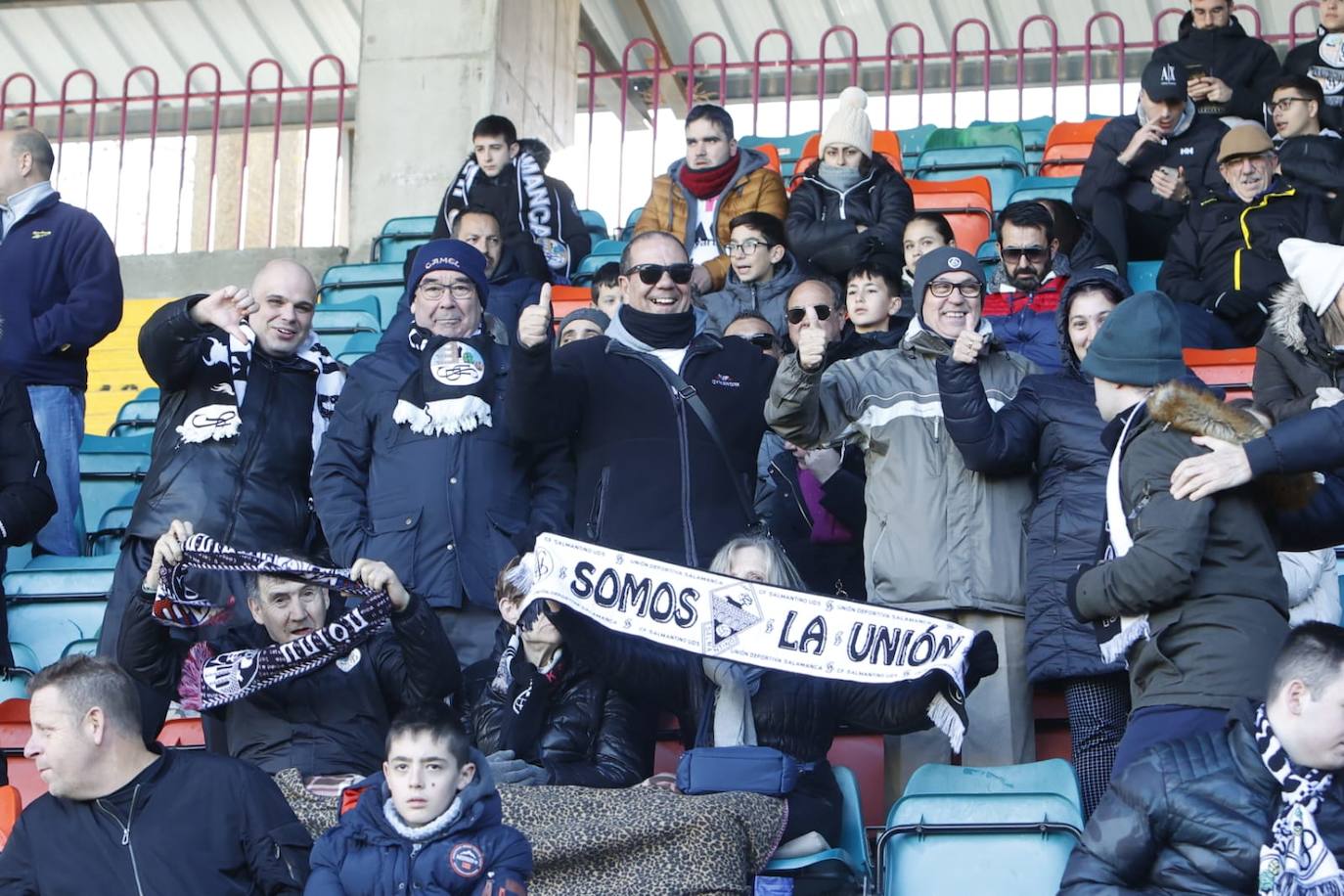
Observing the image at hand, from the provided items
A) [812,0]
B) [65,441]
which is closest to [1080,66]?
[812,0]

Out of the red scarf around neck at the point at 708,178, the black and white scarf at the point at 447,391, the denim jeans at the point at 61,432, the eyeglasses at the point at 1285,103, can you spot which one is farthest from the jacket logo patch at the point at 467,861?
the eyeglasses at the point at 1285,103

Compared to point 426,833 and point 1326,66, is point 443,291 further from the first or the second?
point 1326,66

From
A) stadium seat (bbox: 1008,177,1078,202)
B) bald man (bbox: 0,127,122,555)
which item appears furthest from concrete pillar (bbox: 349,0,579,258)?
bald man (bbox: 0,127,122,555)

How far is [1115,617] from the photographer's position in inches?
198

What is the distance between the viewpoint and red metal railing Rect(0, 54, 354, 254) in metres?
15.3

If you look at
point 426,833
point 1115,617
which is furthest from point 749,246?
point 426,833

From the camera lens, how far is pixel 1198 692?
476 cm

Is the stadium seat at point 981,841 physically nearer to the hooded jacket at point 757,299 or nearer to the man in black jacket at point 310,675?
the man in black jacket at point 310,675

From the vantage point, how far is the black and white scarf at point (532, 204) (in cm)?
970

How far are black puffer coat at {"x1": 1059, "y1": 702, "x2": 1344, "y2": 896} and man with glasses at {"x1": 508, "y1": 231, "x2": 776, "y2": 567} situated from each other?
7.59 feet

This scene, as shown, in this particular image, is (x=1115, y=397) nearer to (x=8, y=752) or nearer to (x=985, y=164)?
(x=8, y=752)

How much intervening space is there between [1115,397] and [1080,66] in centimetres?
1095

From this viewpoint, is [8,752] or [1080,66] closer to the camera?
[8,752]

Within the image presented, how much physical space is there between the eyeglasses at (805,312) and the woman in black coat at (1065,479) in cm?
95
